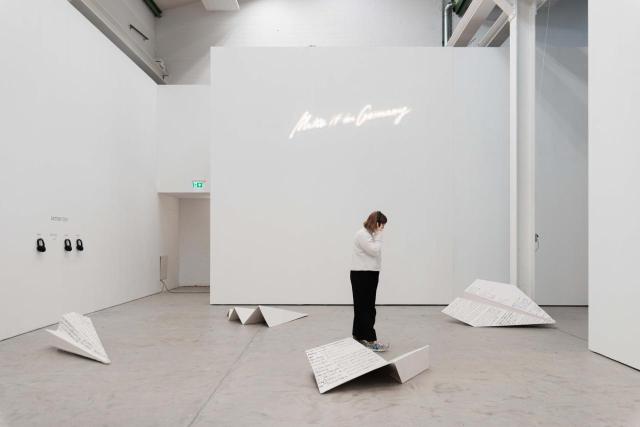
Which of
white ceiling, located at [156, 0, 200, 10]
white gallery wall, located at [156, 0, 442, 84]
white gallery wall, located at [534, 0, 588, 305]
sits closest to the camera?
white gallery wall, located at [534, 0, 588, 305]

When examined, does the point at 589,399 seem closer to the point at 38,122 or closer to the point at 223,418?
the point at 223,418

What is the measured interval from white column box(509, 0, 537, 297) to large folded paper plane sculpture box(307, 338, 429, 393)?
393cm

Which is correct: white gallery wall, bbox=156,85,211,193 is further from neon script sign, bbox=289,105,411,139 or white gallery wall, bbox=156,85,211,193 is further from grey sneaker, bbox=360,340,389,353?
grey sneaker, bbox=360,340,389,353

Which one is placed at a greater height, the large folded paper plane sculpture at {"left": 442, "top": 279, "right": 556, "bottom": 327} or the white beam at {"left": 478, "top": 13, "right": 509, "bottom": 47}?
the white beam at {"left": 478, "top": 13, "right": 509, "bottom": 47}

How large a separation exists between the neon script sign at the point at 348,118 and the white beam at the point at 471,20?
2.12m

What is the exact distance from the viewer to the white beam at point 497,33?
8910mm

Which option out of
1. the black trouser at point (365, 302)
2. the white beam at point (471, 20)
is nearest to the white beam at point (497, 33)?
the white beam at point (471, 20)

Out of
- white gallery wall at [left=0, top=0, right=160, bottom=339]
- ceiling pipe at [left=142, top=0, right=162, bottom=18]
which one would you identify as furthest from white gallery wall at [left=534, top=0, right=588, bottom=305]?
ceiling pipe at [left=142, top=0, right=162, bottom=18]

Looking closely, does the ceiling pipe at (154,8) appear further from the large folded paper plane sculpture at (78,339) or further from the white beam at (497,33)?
the large folded paper plane sculpture at (78,339)

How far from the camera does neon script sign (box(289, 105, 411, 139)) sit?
28.3 feet

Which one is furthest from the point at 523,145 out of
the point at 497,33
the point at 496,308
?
the point at 497,33

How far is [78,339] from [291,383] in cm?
226

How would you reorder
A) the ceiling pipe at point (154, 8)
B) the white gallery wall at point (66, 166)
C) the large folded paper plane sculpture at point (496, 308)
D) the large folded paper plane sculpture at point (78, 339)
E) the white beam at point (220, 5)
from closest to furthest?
the large folded paper plane sculpture at point (78, 339) → the white gallery wall at point (66, 166) → the large folded paper plane sculpture at point (496, 308) → the white beam at point (220, 5) → the ceiling pipe at point (154, 8)

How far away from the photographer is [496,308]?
672 centimetres
